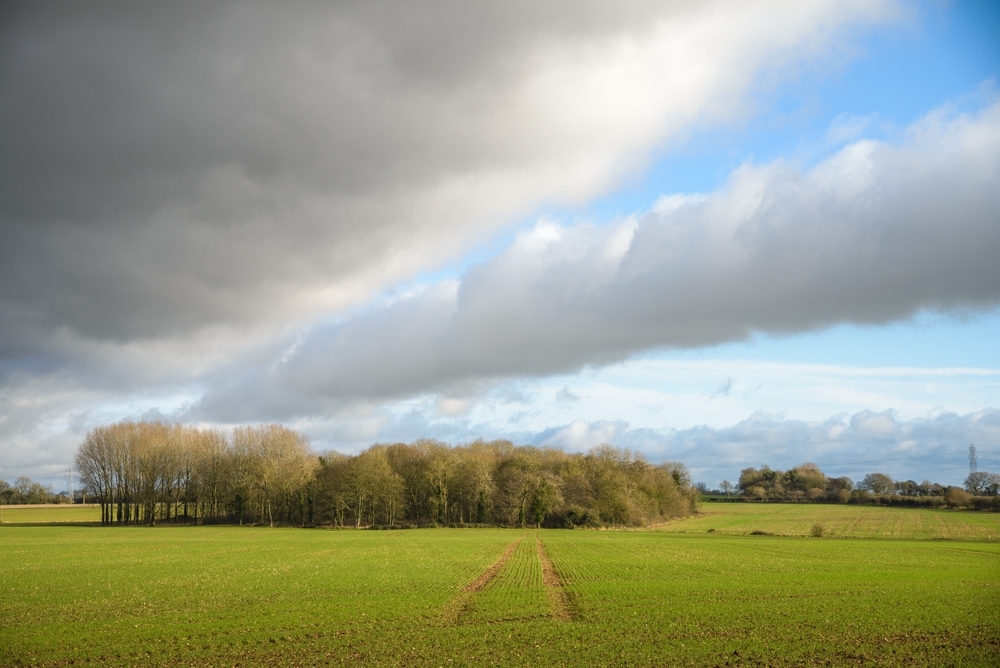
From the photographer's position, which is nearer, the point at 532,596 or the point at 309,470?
the point at 532,596

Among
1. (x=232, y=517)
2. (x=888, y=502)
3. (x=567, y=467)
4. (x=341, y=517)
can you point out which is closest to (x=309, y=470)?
(x=341, y=517)

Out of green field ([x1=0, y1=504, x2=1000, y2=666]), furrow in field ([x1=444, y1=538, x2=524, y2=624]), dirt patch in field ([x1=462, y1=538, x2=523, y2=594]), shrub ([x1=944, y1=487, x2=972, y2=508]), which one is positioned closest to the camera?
green field ([x1=0, y1=504, x2=1000, y2=666])

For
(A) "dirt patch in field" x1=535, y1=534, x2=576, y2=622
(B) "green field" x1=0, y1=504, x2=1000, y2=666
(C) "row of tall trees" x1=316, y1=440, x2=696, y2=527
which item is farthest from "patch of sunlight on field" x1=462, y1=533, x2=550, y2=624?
(C) "row of tall trees" x1=316, y1=440, x2=696, y2=527

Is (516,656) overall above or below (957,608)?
above

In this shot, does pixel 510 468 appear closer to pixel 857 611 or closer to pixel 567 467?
pixel 567 467

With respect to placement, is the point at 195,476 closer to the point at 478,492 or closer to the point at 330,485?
the point at 330,485

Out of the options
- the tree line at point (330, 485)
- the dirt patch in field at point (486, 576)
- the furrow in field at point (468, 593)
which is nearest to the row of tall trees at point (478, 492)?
the tree line at point (330, 485)

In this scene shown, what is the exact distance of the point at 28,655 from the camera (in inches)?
823

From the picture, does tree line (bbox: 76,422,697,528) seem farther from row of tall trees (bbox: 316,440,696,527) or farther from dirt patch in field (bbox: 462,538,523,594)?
dirt patch in field (bbox: 462,538,523,594)

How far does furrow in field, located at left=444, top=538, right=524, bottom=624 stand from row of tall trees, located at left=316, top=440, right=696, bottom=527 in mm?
69071

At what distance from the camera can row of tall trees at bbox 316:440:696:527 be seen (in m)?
118

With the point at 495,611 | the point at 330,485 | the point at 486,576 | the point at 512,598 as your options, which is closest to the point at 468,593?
the point at 512,598

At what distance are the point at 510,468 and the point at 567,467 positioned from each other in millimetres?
14245

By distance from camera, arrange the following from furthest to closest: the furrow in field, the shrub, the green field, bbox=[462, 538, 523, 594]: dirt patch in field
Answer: the shrub, bbox=[462, 538, 523, 594]: dirt patch in field, the furrow in field, the green field
